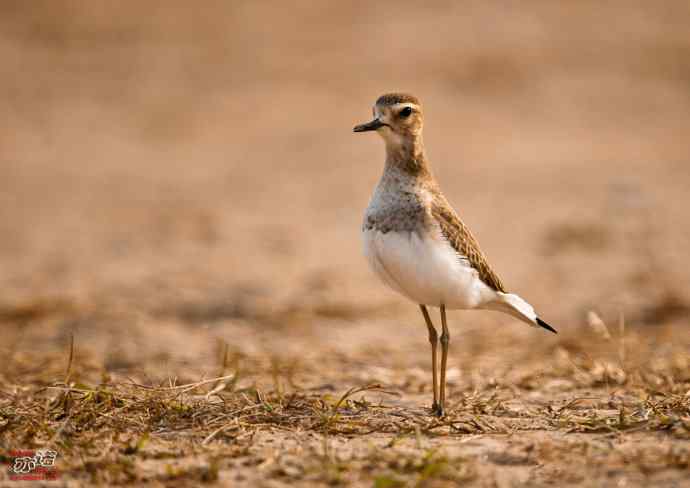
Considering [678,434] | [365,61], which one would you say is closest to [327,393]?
[678,434]

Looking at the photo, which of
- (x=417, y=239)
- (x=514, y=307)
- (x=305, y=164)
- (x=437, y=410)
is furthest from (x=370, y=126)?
(x=305, y=164)

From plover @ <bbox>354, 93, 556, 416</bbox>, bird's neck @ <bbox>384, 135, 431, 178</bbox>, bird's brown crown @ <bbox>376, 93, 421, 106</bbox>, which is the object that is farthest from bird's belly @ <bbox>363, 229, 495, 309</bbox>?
bird's brown crown @ <bbox>376, 93, 421, 106</bbox>

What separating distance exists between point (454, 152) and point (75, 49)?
7.65 metres

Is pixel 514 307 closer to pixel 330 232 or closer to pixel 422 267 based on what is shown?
pixel 422 267

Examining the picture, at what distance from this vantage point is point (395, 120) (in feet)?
15.1

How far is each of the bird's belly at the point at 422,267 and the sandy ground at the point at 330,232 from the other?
1.99ft

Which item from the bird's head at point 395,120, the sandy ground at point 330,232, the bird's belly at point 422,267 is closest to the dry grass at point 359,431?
the sandy ground at point 330,232

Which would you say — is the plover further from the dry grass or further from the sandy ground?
the sandy ground

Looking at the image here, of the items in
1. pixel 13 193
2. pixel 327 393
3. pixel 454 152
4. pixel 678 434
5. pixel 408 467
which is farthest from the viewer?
pixel 454 152

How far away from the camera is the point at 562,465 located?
3.71 meters

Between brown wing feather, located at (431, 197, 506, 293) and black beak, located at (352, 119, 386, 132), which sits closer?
brown wing feather, located at (431, 197, 506, 293)

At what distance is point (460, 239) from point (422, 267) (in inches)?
11.9

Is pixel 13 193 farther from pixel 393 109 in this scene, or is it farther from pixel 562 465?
pixel 562 465

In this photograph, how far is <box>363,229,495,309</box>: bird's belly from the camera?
416 cm
